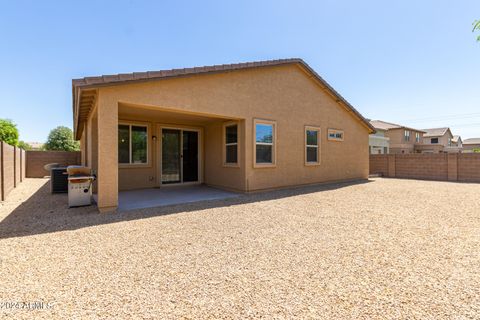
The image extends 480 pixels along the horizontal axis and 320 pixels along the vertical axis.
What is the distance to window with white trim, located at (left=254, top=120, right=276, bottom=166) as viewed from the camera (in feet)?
29.8

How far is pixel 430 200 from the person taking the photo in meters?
8.02

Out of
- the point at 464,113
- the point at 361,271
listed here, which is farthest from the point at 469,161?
the point at 464,113

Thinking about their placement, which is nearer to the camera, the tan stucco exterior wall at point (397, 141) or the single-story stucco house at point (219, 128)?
the single-story stucco house at point (219, 128)

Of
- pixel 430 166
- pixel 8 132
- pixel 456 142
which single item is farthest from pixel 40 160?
pixel 456 142

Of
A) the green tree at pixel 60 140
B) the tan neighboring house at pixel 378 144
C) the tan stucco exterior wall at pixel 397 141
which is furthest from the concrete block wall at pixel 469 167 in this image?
the green tree at pixel 60 140

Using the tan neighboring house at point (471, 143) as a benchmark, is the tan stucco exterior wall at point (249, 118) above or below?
below

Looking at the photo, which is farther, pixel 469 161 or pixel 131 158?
pixel 469 161

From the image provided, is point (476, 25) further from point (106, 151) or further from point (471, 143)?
point (471, 143)

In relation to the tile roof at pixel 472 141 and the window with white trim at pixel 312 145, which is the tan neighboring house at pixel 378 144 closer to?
the window with white trim at pixel 312 145

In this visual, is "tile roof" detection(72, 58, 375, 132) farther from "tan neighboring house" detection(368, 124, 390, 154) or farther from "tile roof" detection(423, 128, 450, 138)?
"tile roof" detection(423, 128, 450, 138)

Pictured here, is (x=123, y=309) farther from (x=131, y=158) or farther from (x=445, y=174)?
(x=445, y=174)

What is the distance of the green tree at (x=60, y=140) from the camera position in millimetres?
28492

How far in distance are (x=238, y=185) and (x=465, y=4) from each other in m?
8.69

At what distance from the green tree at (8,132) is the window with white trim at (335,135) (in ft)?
76.4
